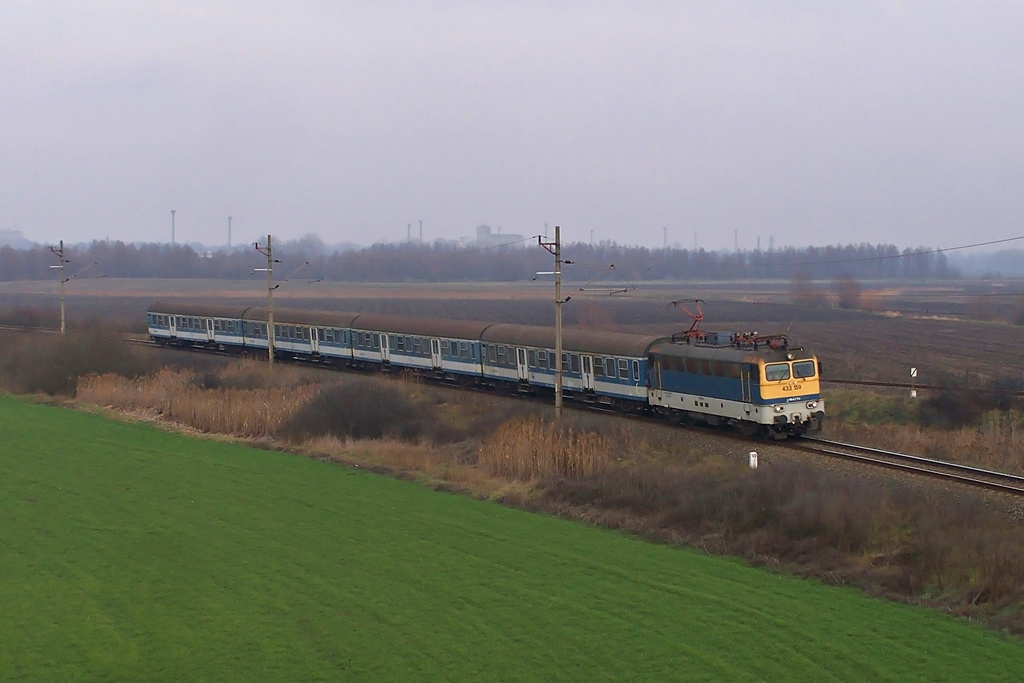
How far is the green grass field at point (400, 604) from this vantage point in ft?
45.4

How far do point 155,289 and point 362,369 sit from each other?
256 feet

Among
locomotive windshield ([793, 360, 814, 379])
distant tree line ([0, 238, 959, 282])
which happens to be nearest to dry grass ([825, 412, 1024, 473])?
locomotive windshield ([793, 360, 814, 379])

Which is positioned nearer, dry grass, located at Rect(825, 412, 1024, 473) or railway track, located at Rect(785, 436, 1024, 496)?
railway track, located at Rect(785, 436, 1024, 496)

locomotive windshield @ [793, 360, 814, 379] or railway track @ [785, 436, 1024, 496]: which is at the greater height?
locomotive windshield @ [793, 360, 814, 379]

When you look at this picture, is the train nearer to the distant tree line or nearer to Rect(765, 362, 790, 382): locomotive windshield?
Rect(765, 362, 790, 382): locomotive windshield

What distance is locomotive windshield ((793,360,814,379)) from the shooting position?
28.5 m

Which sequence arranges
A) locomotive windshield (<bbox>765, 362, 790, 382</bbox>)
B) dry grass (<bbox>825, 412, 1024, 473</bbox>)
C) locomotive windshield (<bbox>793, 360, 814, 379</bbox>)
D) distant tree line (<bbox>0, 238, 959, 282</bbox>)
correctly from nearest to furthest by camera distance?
dry grass (<bbox>825, 412, 1024, 473</bbox>) → locomotive windshield (<bbox>765, 362, 790, 382</bbox>) → locomotive windshield (<bbox>793, 360, 814, 379</bbox>) → distant tree line (<bbox>0, 238, 959, 282</bbox>)

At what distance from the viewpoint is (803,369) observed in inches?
1128

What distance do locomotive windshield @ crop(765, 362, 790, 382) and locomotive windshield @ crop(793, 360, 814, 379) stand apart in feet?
1.09

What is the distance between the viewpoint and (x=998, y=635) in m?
14.7

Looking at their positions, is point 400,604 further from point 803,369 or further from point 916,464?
point 803,369

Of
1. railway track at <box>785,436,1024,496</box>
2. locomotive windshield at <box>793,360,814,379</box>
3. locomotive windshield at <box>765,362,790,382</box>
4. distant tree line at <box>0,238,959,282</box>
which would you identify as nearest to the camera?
railway track at <box>785,436,1024,496</box>

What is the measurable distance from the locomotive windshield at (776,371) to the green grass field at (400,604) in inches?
341

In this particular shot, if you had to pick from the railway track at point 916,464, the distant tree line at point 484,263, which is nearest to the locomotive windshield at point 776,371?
the railway track at point 916,464
